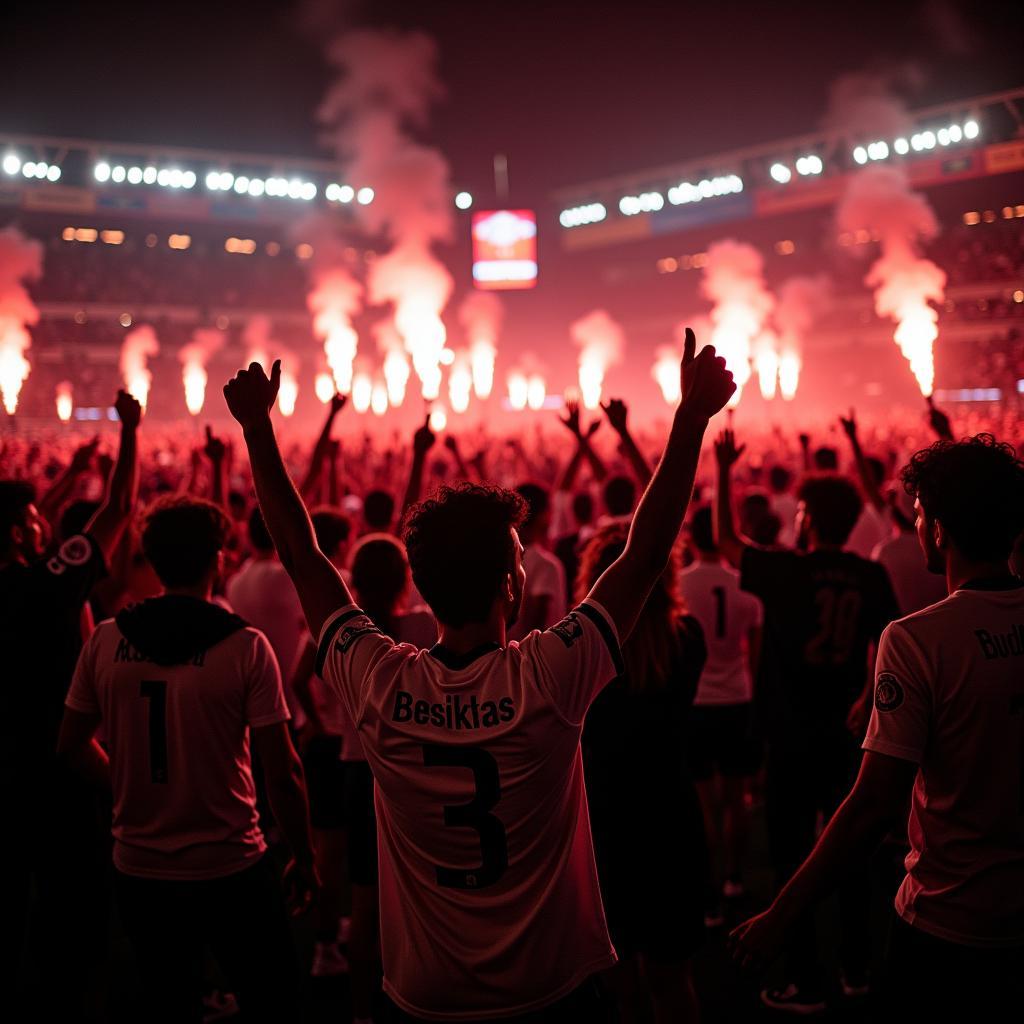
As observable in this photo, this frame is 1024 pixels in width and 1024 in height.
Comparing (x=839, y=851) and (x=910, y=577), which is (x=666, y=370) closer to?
(x=910, y=577)

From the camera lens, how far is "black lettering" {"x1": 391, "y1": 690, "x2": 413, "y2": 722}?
2.00 meters

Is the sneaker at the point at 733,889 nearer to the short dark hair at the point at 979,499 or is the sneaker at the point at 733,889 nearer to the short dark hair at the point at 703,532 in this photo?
the short dark hair at the point at 703,532

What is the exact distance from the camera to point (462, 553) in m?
2.04

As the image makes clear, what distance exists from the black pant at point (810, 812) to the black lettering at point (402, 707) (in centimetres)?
273

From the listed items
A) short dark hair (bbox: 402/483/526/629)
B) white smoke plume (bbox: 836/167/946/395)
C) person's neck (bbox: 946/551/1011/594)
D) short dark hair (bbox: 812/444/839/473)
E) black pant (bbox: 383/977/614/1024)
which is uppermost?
white smoke plume (bbox: 836/167/946/395)

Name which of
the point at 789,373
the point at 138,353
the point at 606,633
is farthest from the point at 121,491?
the point at 138,353

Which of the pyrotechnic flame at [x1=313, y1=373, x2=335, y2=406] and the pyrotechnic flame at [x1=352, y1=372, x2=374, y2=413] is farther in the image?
the pyrotechnic flame at [x1=352, y1=372, x2=374, y2=413]

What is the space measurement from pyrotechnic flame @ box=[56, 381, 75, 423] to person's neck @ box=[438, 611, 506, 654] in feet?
116

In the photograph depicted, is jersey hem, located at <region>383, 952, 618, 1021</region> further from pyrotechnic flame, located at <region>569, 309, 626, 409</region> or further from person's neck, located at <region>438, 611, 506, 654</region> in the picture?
pyrotechnic flame, located at <region>569, 309, 626, 409</region>

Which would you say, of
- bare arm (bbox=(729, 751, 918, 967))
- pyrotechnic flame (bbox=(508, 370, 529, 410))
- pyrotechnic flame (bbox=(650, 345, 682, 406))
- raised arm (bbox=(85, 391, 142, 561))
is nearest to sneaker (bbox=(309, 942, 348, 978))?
raised arm (bbox=(85, 391, 142, 561))

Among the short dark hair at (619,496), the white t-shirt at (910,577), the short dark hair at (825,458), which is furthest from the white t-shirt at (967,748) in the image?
the short dark hair at (825,458)

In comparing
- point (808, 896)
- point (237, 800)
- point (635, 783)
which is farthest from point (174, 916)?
point (808, 896)

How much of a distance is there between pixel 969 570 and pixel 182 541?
93.9 inches

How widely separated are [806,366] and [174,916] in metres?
44.0
